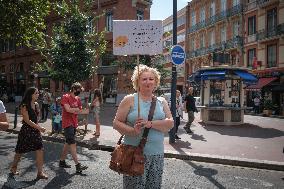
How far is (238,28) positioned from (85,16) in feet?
87.8

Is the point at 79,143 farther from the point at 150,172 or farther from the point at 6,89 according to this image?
the point at 6,89

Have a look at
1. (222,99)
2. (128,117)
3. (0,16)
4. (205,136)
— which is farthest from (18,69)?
(128,117)

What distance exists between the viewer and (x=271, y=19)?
34281mm

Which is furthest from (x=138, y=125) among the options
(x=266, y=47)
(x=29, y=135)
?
(x=266, y=47)

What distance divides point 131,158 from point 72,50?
1206 cm

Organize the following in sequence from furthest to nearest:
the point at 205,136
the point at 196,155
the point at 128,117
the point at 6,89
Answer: the point at 6,89
the point at 205,136
the point at 196,155
the point at 128,117

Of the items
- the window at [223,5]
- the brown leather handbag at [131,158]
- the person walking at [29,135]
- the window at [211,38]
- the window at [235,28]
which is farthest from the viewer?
the window at [211,38]

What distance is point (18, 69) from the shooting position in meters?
46.3

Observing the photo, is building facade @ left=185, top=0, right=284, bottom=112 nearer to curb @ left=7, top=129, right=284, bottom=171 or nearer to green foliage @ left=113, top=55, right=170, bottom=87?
green foliage @ left=113, top=55, right=170, bottom=87

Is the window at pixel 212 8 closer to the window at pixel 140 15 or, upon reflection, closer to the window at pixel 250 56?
the window at pixel 250 56

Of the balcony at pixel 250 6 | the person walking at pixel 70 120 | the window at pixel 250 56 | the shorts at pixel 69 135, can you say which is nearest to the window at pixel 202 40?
the balcony at pixel 250 6

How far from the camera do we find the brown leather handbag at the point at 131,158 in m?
3.49

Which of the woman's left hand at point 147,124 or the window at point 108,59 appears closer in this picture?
the woman's left hand at point 147,124

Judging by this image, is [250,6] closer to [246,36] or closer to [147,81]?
[246,36]
